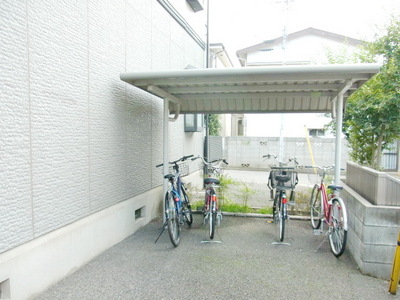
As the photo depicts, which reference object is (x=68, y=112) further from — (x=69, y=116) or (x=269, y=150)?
(x=269, y=150)

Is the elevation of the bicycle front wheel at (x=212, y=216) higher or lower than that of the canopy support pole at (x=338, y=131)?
lower

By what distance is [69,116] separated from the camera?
11.0 feet

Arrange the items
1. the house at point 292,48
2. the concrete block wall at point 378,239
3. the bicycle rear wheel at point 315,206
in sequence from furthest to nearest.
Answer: the house at point 292,48 < the bicycle rear wheel at point 315,206 < the concrete block wall at point 378,239

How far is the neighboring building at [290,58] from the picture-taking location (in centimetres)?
1661

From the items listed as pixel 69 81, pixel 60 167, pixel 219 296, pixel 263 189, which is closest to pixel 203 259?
pixel 219 296

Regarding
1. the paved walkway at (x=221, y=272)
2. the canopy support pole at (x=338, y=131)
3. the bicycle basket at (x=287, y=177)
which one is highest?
the canopy support pole at (x=338, y=131)

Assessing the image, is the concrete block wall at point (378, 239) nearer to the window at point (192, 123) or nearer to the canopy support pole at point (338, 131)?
the canopy support pole at point (338, 131)

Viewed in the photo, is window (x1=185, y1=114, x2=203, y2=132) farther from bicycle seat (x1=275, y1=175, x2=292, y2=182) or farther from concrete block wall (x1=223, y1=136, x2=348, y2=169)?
concrete block wall (x1=223, y1=136, x2=348, y2=169)

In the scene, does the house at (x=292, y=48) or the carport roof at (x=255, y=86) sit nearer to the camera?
the carport roof at (x=255, y=86)

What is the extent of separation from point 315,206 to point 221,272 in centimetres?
288

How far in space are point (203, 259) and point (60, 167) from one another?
2064mm

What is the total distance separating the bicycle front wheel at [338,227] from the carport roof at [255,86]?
166 cm

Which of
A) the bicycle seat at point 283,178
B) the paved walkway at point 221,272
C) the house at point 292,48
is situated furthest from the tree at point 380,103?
the house at point 292,48

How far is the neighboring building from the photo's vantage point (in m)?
16.6
